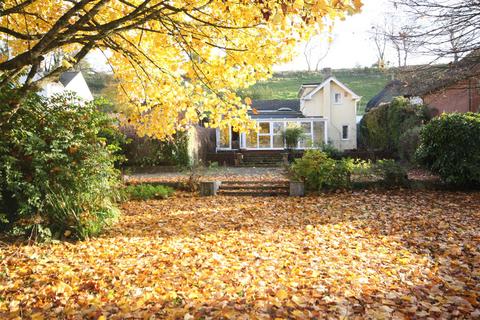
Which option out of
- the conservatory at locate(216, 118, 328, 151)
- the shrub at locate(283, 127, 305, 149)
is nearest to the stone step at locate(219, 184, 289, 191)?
the shrub at locate(283, 127, 305, 149)

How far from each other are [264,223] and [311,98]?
2443 cm

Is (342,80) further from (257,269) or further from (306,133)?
(257,269)

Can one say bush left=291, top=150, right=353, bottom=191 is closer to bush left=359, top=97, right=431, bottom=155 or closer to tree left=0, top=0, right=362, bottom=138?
tree left=0, top=0, right=362, bottom=138

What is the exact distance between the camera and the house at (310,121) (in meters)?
26.0

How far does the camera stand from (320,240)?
5.84 meters

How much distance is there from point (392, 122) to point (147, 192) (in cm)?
1577

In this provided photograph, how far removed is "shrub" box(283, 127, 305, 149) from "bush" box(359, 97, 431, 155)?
464 cm

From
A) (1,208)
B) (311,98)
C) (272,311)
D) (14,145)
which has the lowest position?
(272,311)

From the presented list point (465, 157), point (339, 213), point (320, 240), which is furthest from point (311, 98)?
point (320, 240)

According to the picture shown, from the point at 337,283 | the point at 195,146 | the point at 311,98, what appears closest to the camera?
the point at 337,283

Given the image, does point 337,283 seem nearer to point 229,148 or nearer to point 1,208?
point 1,208

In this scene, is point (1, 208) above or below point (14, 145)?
below

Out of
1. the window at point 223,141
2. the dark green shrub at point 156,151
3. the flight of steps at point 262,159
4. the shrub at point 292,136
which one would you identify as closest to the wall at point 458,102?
the shrub at point 292,136

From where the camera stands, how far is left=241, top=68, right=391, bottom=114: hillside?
52531 mm
